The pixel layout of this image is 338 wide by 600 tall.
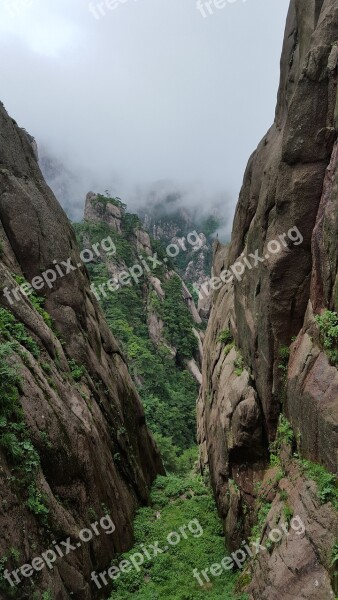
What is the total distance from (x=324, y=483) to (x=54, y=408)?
7.70 meters

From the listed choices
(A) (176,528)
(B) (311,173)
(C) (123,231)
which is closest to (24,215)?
(B) (311,173)

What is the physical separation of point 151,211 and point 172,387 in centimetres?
14447

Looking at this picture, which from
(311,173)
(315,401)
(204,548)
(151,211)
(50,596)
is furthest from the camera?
(151,211)

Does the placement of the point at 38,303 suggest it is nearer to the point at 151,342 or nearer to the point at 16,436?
the point at 16,436

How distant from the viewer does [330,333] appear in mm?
10273

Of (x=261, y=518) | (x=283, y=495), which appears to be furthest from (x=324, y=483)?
(x=261, y=518)

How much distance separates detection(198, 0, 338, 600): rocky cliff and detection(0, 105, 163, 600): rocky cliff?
4.74 m

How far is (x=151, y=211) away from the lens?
19100 centimetres

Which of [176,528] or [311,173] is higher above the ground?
[311,173]

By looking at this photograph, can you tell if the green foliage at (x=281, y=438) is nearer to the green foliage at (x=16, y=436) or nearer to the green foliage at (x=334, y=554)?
the green foliage at (x=334, y=554)

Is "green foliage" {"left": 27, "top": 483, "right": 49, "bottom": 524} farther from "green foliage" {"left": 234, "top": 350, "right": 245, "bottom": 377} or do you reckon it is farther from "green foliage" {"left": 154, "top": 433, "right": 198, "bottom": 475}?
"green foliage" {"left": 154, "top": 433, "right": 198, "bottom": 475}

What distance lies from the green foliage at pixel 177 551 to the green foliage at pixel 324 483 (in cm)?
473

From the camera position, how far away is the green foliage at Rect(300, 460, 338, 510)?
9.12 m

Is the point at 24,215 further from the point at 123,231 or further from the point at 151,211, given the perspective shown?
the point at 151,211
